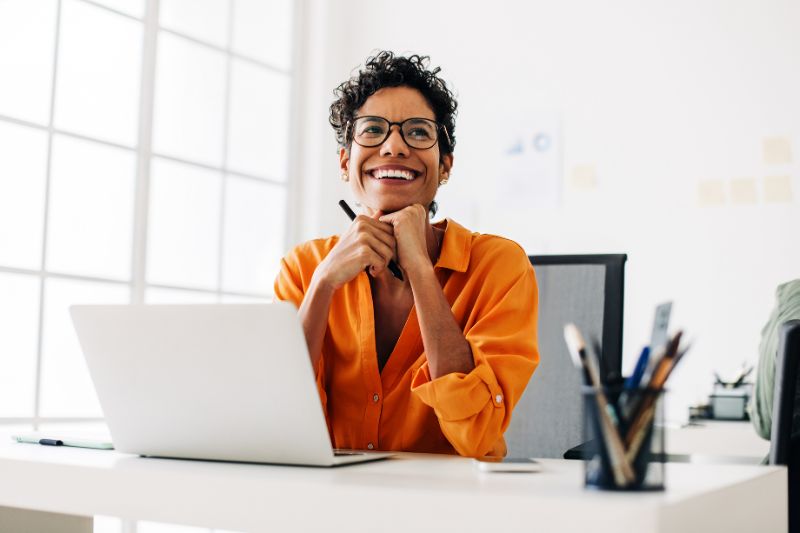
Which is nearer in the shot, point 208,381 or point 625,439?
point 625,439

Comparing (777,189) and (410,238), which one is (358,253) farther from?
(777,189)

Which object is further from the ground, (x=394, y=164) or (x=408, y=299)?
(x=394, y=164)

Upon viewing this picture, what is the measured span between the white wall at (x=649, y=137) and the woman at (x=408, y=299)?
1714 mm

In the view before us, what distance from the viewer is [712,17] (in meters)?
3.36

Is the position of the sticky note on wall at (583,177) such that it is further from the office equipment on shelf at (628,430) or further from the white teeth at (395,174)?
the office equipment on shelf at (628,430)

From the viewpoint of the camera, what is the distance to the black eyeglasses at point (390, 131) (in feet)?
5.41

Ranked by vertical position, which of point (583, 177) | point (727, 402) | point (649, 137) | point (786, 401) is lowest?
point (727, 402)

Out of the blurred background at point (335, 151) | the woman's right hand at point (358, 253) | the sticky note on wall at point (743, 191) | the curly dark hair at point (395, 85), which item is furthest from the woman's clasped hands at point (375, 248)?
the sticky note on wall at point (743, 191)

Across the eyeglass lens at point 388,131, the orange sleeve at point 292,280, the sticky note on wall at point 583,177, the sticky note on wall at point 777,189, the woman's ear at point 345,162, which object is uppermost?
the sticky note on wall at point 583,177

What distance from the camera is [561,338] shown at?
6.31 ft

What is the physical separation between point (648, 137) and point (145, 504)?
2864 mm

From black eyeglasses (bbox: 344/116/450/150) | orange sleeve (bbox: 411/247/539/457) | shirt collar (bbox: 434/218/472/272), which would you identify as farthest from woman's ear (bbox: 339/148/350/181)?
orange sleeve (bbox: 411/247/539/457)

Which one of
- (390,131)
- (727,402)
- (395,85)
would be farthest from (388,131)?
(727,402)

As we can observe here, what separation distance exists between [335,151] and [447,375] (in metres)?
2.85
